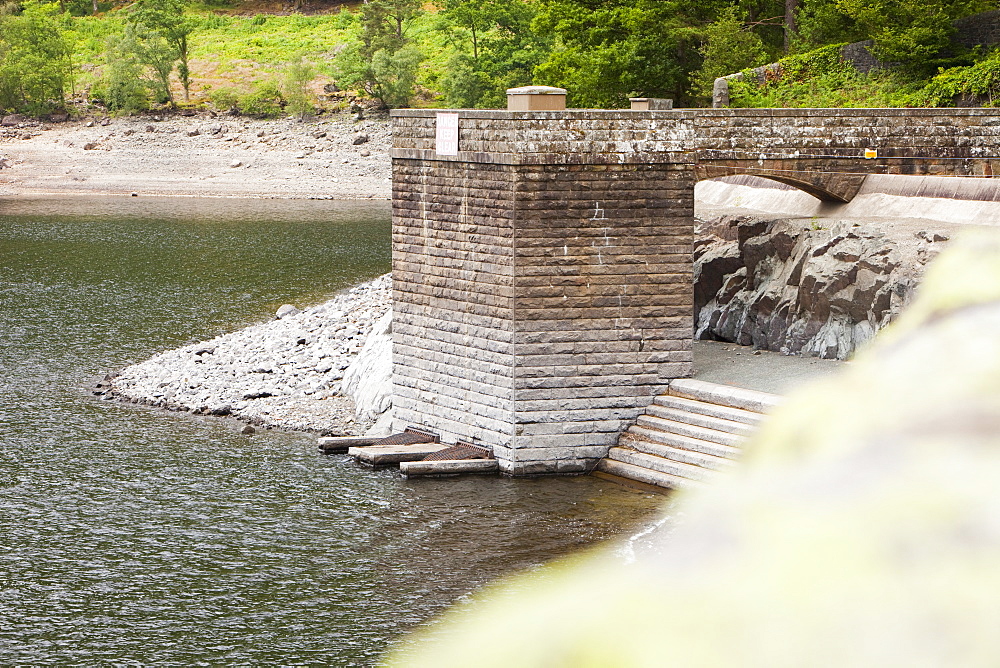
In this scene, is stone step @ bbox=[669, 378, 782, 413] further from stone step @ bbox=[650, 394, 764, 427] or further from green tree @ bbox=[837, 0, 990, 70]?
green tree @ bbox=[837, 0, 990, 70]

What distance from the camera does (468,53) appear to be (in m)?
70.7

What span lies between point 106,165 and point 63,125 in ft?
26.1

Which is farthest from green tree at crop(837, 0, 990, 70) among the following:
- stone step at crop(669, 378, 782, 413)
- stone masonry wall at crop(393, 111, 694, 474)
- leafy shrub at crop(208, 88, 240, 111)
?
leafy shrub at crop(208, 88, 240, 111)

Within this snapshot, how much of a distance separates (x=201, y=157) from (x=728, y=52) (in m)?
39.2

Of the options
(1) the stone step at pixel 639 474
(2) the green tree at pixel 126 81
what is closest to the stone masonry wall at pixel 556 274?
(1) the stone step at pixel 639 474

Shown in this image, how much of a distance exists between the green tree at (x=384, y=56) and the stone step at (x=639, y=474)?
53989mm

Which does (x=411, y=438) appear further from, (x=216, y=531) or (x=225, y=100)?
(x=225, y=100)

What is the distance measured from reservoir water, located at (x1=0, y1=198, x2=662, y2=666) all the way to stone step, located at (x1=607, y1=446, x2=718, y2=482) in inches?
21.5

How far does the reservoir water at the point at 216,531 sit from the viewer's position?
1376 cm

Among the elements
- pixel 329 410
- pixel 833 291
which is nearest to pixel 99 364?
pixel 329 410

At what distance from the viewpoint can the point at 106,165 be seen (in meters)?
69.6

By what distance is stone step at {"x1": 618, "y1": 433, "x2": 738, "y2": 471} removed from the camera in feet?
58.5

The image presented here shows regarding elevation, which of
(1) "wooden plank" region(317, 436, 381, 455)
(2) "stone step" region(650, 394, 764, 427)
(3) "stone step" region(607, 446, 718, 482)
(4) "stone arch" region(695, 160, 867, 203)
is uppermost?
(4) "stone arch" region(695, 160, 867, 203)

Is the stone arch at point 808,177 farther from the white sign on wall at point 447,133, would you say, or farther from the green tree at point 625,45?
the green tree at point 625,45
